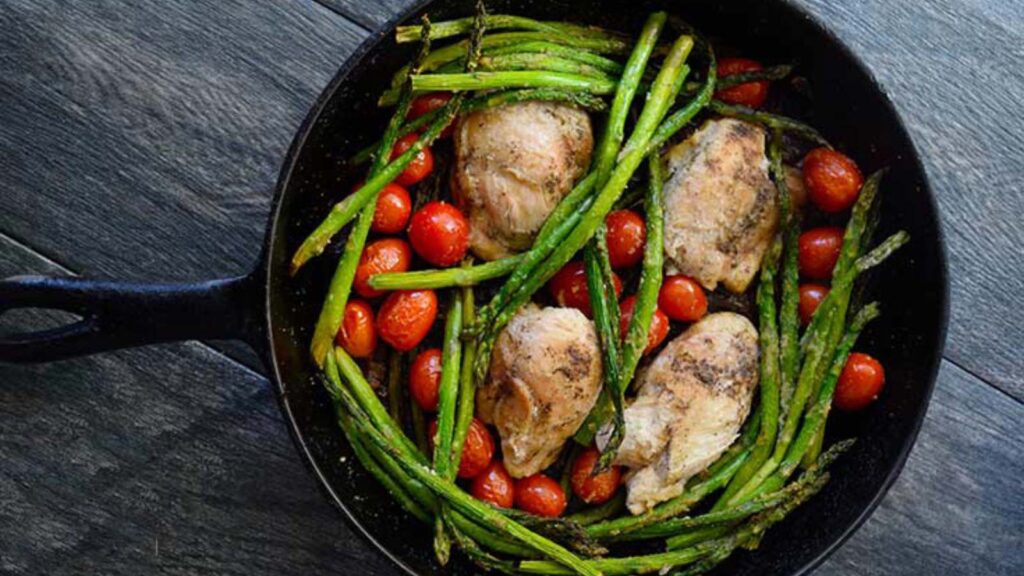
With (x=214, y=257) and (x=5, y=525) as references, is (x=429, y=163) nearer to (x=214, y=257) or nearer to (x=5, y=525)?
(x=214, y=257)

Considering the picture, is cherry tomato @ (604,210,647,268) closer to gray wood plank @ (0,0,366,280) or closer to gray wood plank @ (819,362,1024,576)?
Result: gray wood plank @ (0,0,366,280)

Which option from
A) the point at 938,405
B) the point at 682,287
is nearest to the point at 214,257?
the point at 682,287

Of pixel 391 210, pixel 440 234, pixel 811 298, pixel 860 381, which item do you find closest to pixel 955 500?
pixel 860 381

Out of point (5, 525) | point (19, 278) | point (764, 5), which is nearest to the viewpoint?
point (19, 278)

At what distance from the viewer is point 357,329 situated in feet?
8.96

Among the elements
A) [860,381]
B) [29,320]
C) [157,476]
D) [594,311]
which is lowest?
[157,476]

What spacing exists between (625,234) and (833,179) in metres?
0.54

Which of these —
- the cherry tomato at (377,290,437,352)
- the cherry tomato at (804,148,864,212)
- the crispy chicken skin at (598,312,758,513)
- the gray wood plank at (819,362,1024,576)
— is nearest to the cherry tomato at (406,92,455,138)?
the cherry tomato at (377,290,437,352)

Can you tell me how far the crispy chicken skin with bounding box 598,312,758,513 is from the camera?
9.04 feet

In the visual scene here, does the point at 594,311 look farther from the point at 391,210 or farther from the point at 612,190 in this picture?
the point at 391,210

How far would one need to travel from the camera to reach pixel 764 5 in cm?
271

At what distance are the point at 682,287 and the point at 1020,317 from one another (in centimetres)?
107

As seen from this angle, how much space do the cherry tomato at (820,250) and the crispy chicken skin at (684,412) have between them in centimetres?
26

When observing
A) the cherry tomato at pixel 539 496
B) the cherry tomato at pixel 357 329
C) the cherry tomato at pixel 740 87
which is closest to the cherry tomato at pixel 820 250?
the cherry tomato at pixel 740 87
